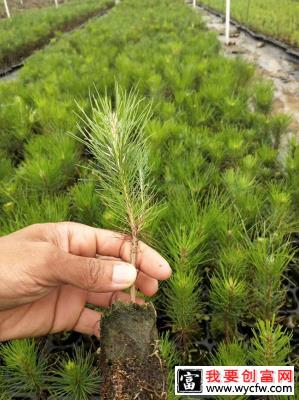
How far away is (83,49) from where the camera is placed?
4.63 metres

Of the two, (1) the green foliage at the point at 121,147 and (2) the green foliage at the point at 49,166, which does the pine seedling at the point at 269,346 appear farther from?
(2) the green foliage at the point at 49,166

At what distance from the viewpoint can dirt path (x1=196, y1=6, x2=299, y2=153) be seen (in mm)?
3445

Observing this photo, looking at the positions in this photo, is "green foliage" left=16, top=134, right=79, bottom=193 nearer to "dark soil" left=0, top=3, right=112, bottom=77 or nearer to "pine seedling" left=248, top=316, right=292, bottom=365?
"pine seedling" left=248, top=316, right=292, bottom=365

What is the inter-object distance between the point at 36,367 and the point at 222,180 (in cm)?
101

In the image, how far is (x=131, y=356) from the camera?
0.77 m

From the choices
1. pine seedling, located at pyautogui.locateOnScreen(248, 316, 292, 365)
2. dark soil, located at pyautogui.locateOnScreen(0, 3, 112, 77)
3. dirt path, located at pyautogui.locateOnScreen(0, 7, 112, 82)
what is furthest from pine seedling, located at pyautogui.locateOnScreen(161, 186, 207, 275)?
dark soil, located at pyautogui.locateOnScreen(0, 3, 112, 77)

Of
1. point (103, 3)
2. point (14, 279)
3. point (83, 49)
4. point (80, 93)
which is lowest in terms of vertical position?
point (14, 279)

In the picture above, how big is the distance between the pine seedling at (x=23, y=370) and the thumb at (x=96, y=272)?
0.27 meters

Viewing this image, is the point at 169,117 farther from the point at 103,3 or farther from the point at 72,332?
the point at 103,3

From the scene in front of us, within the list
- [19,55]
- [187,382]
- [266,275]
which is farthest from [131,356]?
[19,55]

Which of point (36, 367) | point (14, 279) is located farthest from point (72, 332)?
point (14, 279)

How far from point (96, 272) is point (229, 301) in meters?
0.43

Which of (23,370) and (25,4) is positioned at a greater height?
(25,4)

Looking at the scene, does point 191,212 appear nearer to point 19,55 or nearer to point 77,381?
point 77,381
